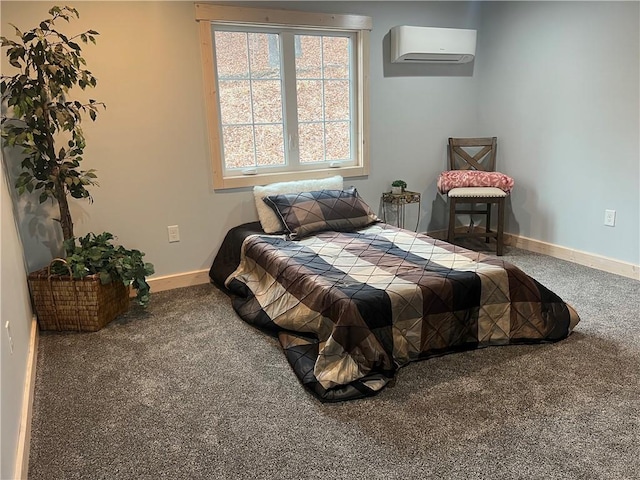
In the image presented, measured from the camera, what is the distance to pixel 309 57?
12.4ft

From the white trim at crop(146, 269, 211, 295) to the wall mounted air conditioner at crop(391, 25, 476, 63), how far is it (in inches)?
93.7

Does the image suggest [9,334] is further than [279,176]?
No

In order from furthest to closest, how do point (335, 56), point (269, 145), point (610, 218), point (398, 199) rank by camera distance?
point (398, 199) < point (335, 56) < point (269, 145) < point (610, 218)

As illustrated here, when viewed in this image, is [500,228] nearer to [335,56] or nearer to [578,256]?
[578,256]

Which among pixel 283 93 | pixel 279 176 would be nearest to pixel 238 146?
pixel 279 176

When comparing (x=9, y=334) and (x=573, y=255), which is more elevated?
(x=9, y=334)

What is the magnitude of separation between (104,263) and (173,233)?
67 cm

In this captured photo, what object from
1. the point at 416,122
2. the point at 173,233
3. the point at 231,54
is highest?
the point at 231,54

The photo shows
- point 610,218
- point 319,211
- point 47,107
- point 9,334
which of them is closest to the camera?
point 9,334

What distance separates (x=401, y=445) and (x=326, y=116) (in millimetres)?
2840

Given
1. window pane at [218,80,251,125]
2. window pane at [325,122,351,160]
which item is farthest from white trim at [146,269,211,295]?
window pane at [325,122,351,160]

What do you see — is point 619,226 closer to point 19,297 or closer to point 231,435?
point 231,435

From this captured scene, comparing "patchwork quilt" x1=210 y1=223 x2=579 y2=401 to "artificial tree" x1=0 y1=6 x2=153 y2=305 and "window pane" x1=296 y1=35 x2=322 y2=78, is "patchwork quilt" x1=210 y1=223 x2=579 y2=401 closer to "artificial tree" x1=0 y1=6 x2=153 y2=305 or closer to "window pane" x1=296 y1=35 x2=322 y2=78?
"artificial tree" x1=0 y1=6 x2=153 y2=305

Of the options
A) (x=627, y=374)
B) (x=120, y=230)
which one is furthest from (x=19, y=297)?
(x=627, y=374)
